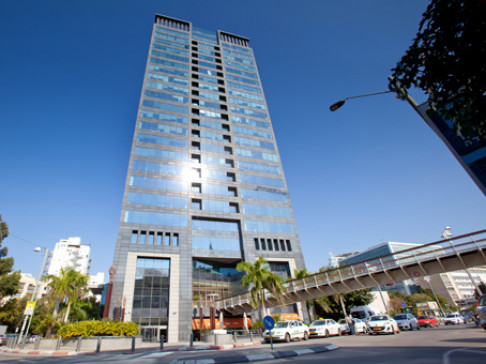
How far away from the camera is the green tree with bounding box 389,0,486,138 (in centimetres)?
602

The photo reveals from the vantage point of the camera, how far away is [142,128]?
50656 mm

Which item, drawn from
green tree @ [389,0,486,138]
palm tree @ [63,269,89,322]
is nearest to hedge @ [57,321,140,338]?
palm tree @ [63,269,89,322]

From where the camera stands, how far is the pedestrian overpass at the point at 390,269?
18.8m

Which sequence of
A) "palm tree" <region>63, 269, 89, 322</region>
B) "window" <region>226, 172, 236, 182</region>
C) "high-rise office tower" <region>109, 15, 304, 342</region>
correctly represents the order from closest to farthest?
1. "palm tree" <region>63, 269, 89, 322</region>
2. "high-rise office tower" <region>109, 15, 304, 342</region>
3. "window" <region>226, 172, 236, 182</region>

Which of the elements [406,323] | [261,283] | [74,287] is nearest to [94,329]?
[74,287]

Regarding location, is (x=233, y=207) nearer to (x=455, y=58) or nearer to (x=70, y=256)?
(x=455, y=58)

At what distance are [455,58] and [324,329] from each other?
77.1ft

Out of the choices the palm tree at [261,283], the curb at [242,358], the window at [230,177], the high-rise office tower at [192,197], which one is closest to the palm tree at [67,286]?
the high-rise office tower at [192,197]

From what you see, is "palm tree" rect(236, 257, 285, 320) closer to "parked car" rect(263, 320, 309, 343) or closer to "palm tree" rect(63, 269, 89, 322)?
"parked car" rect(263, 320, 309, 343)

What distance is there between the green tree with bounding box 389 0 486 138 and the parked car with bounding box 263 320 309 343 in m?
19.0

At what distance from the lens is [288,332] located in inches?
814

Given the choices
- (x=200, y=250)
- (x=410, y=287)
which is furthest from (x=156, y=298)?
(x=410, y=287)

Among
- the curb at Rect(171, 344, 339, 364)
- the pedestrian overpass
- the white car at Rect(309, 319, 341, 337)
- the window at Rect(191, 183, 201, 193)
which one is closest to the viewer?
the curb at Rect(171, 344, 339, 364)

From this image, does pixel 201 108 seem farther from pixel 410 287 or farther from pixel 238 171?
pixel 410 287
